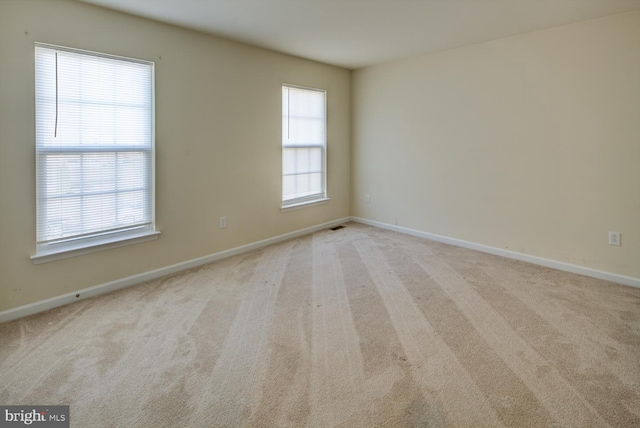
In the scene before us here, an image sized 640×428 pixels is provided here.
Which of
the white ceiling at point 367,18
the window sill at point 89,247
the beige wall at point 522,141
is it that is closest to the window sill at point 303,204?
the beige wall at point 522,141

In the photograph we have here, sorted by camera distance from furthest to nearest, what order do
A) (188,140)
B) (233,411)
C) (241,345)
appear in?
(188,140) < (241,345) < (233,411)

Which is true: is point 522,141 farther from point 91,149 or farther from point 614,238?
point 91,149

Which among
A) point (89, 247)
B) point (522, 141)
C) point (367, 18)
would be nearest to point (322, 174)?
point (367, 18)

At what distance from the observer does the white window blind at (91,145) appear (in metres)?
2.68

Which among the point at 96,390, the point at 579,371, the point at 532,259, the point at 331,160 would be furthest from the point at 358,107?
the point at 96,390

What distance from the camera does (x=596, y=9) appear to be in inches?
117

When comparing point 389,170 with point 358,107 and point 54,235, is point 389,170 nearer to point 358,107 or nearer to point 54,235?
point 358,107

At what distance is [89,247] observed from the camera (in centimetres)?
292

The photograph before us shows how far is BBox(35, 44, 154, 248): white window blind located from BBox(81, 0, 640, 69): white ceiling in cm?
57

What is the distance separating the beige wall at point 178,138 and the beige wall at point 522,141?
3.65 ft

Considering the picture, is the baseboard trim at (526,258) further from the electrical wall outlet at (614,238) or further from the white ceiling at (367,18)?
the white ceiling at (367,18)

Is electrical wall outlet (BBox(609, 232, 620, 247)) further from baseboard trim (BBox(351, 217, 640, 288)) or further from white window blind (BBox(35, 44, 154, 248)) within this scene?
white window blind (BBox(35, 44, 154, 248))

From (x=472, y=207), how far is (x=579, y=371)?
257cm

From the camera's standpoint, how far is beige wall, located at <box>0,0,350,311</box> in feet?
8.32
